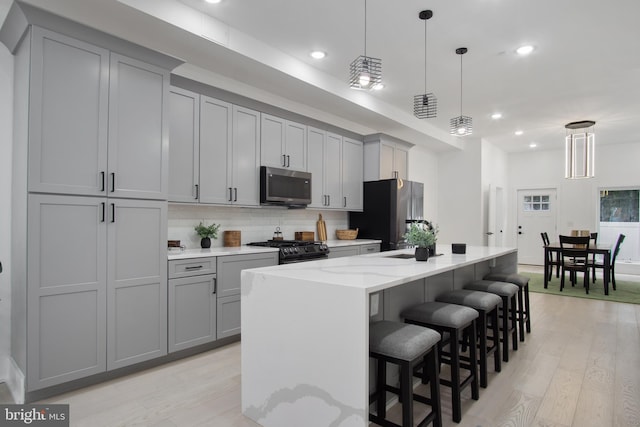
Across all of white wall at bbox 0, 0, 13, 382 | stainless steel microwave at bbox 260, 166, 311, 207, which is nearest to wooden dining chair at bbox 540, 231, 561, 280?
stainless steel microwave at bbox 260, 166, 311, 207

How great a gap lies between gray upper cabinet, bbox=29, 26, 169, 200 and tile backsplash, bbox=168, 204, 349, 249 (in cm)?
73

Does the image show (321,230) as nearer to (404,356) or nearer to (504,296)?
(504,296)

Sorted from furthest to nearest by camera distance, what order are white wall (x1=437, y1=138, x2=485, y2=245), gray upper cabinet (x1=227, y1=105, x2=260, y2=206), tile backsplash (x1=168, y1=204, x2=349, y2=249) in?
white wall (x1=437, y1=138, x2=485, y2=245), gray upper cabinet (x1=227, y1=105, x2=260, y2=206), tile backsplash (x1=168, y1=204, x2=349, y2=249)

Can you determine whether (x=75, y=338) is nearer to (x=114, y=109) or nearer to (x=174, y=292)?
(x=174, y=292)

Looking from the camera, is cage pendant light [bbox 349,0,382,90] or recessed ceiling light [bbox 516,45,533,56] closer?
cage pendant light [bbox 349,0,382,90]

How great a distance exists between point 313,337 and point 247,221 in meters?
2.67

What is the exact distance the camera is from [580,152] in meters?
6.66

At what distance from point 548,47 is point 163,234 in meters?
4.11

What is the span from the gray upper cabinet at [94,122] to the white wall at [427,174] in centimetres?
528

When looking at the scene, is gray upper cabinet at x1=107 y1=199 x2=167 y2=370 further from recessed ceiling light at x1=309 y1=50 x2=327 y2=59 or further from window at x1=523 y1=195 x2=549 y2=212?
window at x1=523 y1=195 x2=549 y2=212

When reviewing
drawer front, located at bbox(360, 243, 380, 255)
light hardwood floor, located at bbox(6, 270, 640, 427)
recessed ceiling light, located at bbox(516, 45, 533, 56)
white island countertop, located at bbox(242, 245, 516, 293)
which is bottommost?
light hardwood floor, located at bbox(6, 270, 640, 427)

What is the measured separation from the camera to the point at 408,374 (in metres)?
1.76

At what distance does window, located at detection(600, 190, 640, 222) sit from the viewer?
8055 mm

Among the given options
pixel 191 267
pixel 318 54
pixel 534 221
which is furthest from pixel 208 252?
pixel 534 221
